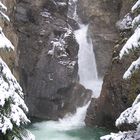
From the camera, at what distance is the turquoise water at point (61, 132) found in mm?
28750

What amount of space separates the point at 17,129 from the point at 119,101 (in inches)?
887

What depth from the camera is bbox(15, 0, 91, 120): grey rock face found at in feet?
119

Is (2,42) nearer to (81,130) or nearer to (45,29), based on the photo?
(81,130)

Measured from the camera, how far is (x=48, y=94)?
3609 cm

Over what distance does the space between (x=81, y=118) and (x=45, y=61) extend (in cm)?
610

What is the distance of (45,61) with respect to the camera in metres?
36.5

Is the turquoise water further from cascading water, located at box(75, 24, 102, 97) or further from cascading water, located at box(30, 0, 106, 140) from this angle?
cascading water, located at box(75, 24, 102, 97)

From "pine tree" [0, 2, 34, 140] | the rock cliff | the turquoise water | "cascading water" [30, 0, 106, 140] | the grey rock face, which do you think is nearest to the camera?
"pine tree" [0, 2, 34, 140]

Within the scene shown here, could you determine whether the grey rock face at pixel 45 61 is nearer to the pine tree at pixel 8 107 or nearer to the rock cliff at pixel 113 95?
the rock cliff at pixel 113 95

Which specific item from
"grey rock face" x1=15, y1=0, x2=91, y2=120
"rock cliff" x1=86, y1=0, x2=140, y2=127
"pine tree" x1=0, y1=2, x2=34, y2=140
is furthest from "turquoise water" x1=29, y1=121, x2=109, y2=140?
"pine tree" x1=0, y1=2, x2=34, y2=140

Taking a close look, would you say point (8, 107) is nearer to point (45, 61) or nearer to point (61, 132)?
point (61, 132)

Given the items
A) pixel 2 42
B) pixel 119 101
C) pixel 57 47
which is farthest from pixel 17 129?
pixel 57 47

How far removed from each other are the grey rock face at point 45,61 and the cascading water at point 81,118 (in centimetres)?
144

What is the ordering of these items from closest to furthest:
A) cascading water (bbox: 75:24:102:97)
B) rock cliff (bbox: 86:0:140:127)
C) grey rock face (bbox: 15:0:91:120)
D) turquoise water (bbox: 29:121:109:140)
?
turquoise water (bbox: 29:121:109:140), rock cliff (bbox: 86:0:140:127), grey rock face (bbox: 15:0:91:120), cascading water (bbox: 75:24:102:97)
